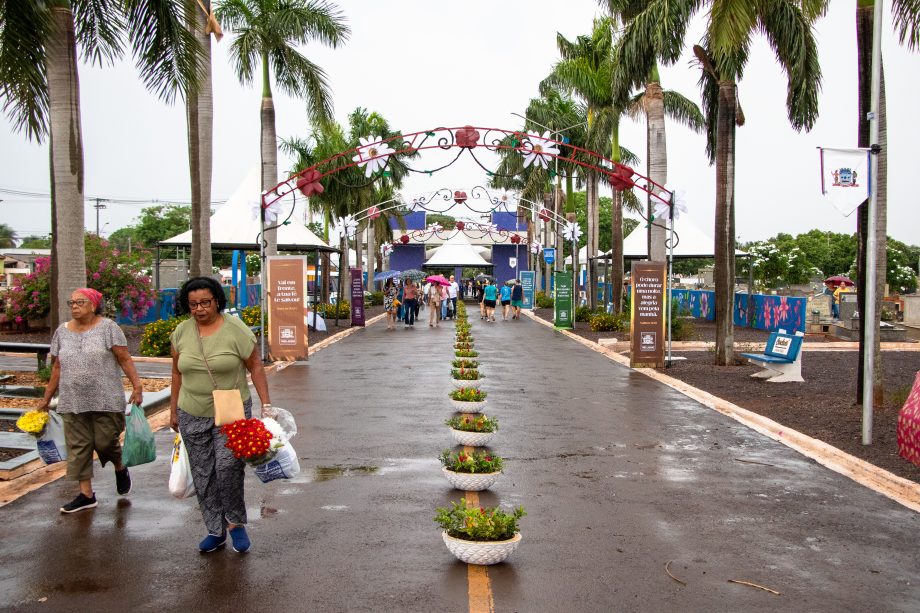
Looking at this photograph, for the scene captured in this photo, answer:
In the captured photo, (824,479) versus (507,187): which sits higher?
(507,187)

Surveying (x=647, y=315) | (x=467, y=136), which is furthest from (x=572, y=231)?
(x=647, y=315)

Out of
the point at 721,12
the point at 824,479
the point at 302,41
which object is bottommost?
the point at 824,479

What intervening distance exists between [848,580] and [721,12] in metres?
11.3

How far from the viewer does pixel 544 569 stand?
5648 mm

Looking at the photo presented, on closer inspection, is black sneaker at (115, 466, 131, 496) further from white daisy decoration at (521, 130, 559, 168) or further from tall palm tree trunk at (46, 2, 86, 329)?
white daisy decoration at (521, 130, 559, 168)

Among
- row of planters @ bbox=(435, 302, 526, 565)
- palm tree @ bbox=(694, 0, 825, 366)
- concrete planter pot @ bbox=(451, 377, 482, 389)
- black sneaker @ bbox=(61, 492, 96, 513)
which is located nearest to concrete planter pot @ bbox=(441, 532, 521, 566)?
row of planters @ bbox=(435, 302, 526, 565)

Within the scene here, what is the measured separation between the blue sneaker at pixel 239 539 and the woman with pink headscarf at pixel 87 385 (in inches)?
63.8

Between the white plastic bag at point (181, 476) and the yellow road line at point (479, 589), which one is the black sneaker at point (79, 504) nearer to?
the white plastic bag at point (181, 476)

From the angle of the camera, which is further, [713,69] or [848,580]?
[713,69]

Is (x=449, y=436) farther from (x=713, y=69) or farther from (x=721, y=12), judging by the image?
(x=713, y=69)

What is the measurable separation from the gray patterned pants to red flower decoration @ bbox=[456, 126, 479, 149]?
15.1 m

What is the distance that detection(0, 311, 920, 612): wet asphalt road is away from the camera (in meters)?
5.20

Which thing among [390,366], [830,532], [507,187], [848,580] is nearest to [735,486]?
[830,532]

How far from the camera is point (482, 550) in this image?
220 inches
